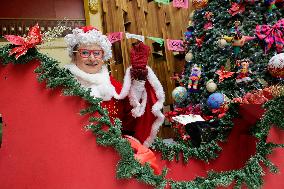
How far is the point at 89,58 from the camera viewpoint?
1.96m

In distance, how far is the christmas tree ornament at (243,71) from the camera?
9.36ft

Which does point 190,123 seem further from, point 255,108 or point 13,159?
point 13,159

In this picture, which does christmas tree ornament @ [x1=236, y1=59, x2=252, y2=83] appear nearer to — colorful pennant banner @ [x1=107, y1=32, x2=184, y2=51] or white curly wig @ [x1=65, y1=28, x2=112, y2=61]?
colorful pennant banner @ [x1=107, y1=32, x2=184, y2=51]

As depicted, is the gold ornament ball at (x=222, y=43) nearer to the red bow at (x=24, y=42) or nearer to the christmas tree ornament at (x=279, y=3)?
the christmas tree ornament at (x=279, y=3)

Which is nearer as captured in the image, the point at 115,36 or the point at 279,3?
the point at 279,3

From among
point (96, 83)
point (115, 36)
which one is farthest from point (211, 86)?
point (115, 36)

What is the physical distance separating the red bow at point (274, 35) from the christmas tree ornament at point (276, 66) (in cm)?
21

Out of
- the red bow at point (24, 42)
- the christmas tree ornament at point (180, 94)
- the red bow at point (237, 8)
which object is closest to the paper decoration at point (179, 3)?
the red bow at point (237, 8)

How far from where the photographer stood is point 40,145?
145cm

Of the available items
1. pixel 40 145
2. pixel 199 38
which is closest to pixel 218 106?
pixel 199 38

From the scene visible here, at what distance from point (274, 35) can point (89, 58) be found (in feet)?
5.40

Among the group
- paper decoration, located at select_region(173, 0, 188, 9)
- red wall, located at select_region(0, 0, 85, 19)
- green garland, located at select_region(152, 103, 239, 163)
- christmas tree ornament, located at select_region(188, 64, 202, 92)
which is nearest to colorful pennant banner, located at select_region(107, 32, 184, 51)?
paper decoration, located at select_region(173, 0, 188, 9)

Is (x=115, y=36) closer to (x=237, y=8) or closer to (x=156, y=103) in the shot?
(x=237, y=8)

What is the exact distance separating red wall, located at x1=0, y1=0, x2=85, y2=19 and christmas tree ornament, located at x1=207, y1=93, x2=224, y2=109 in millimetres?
2481
